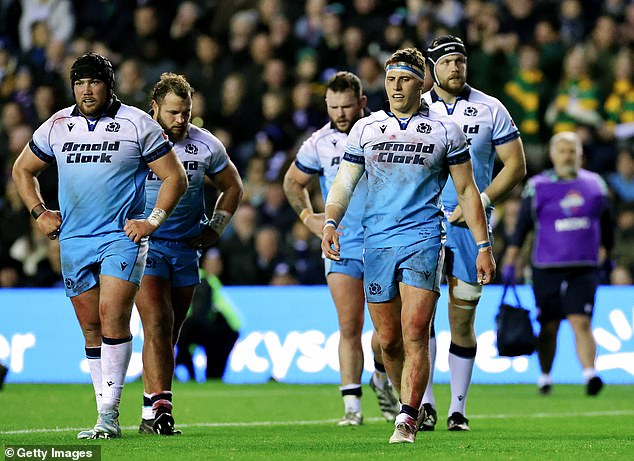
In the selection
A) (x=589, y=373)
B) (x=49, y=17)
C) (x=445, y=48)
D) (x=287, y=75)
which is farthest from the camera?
(x=49, y=17)

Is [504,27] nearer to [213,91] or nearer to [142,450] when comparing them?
[213,91]

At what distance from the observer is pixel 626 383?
1588 cm

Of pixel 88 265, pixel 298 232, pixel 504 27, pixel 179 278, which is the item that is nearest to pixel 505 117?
pixel 179 278

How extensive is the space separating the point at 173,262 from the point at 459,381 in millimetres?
2303

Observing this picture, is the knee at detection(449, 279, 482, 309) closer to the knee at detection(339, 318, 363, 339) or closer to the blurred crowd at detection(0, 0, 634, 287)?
the knee at detection(339, 318, 363, 339)

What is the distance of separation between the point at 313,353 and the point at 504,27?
6.83m

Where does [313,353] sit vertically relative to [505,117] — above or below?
below

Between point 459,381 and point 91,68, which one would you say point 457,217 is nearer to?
point 459,381

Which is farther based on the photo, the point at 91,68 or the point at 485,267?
the point at 91,68

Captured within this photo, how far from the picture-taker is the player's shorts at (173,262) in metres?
9.95

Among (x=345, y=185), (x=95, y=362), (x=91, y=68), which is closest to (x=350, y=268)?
(x=345, y=185)

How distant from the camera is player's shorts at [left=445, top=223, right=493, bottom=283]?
10.3 m

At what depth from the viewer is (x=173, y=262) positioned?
32.9 feet

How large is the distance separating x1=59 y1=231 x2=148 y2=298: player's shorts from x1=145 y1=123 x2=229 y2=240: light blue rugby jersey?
1095mm
